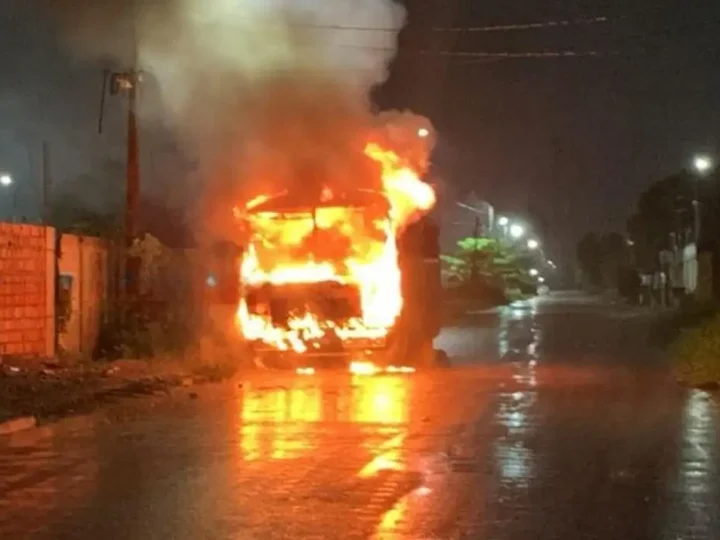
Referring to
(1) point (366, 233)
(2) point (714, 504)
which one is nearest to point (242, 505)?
(2) point (714, 504)

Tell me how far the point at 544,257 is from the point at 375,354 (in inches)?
5691

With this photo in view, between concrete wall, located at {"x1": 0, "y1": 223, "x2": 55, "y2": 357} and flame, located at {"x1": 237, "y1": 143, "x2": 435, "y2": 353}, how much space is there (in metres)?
3.77

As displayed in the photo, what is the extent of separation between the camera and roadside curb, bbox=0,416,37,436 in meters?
15.4

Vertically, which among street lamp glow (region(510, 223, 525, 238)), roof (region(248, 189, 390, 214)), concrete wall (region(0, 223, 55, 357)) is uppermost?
street lamp glow (region(510, 223, 525, 238))

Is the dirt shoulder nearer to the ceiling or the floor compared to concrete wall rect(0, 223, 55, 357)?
nearer to the floor

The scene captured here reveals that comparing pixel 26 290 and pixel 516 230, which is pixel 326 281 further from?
pixel 516 230

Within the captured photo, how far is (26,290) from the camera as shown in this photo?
23.5 m

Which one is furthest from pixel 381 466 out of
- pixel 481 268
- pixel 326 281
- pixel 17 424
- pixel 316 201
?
pixel 481 268

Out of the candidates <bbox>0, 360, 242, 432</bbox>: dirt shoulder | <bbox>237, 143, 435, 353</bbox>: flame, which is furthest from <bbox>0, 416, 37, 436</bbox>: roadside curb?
<bbox>237, 143, 435, 353</bbox>: flame

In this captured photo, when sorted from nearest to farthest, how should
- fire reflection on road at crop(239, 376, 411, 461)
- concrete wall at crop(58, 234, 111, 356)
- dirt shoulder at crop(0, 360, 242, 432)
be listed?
fire reflection on road at crop(239, 376, 411, 461) → dirt shoulder at crop(0, 360, 242, 432) → concrete wall at crop(58, 234, 111, 356)

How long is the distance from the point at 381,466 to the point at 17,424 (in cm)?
587

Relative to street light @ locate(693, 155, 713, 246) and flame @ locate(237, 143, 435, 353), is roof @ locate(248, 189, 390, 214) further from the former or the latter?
street light @ locate(693, 155, 713, 246)

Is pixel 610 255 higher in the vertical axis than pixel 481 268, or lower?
higher

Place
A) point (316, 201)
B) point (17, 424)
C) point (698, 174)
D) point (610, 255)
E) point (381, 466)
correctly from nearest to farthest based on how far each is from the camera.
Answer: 1. point (381, 466)
2. point (17, 424)
3. point (316, 201)
4. point (698, 174)
5. point (610, 255)
